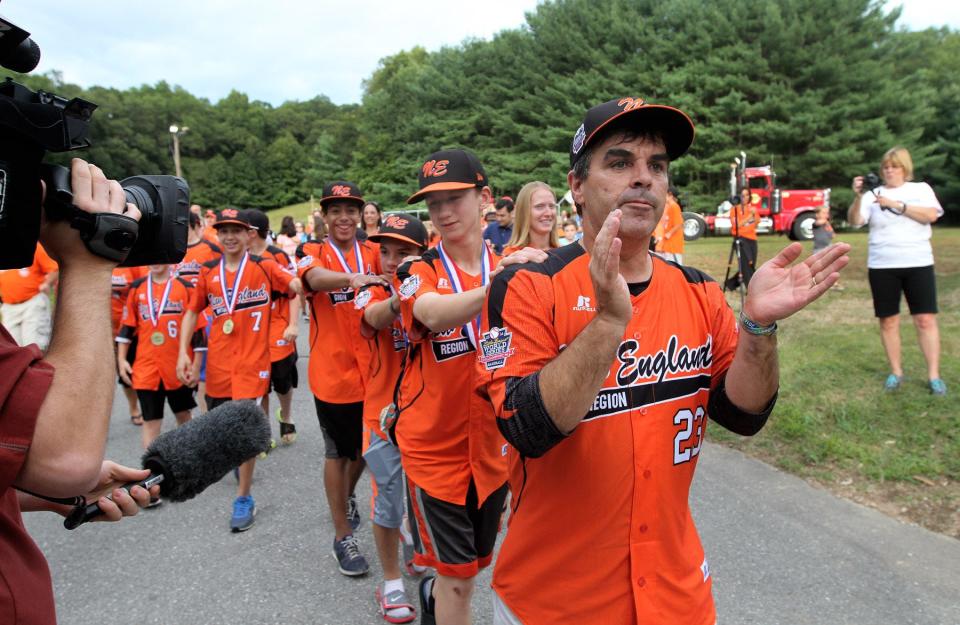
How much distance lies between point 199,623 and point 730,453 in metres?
4.22

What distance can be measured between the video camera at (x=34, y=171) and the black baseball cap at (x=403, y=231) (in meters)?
2.35

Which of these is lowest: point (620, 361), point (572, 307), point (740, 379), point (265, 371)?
point (265, 371)

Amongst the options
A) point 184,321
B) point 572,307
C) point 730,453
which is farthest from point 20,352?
point 730,453

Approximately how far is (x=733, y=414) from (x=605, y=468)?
46 cm

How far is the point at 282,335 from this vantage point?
5.54m

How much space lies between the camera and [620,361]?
1.71 metres

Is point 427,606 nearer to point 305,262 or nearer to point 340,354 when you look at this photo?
point 340,354

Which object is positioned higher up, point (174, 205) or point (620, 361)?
point (174, 205)

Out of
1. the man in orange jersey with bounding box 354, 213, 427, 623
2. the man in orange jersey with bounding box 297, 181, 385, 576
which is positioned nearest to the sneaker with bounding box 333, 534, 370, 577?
the man in orange jersey with bounding box 297, 181, 385, 576

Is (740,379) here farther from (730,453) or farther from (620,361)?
(730,453)

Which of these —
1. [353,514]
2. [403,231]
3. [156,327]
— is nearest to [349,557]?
[353,514]

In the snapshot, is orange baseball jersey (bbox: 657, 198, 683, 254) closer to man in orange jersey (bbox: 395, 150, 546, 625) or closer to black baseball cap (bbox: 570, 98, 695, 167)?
man in orange jersey (bbox: 395, 150, 546, 625)

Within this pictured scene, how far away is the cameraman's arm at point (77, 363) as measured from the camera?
113 centimetres

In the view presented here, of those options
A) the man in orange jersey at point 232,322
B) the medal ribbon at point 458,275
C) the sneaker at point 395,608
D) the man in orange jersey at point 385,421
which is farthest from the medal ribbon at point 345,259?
the sneaker at point 395,608
